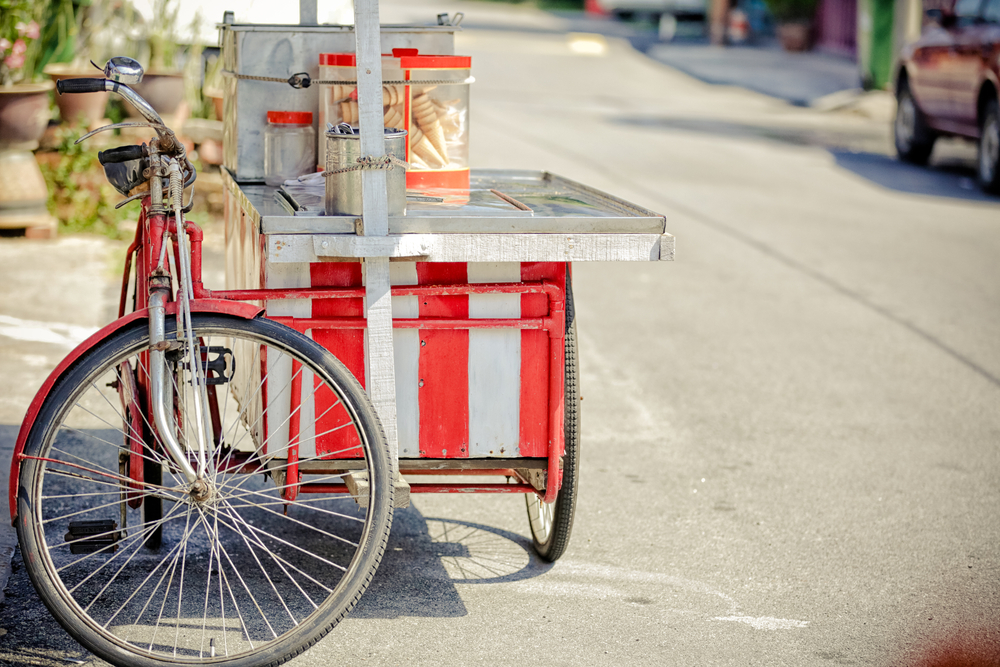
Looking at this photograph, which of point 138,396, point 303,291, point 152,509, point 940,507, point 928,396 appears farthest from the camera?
point 928,396

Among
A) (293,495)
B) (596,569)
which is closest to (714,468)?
(596,569)

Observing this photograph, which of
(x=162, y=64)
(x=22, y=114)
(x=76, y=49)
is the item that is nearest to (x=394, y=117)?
(x=22, y=114)

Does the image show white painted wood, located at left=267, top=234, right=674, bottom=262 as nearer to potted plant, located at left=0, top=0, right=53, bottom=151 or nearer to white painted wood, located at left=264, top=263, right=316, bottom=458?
white painted wood, located at left=264, top=263, right=316, bottom=458

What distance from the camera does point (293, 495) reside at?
3.07m

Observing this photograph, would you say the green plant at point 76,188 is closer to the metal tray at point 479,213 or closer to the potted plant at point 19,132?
the potted plant at point 19,132

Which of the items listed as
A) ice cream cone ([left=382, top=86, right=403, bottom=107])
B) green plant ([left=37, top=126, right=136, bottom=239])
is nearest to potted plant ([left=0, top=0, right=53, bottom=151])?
green plant ([left=37, top=126, right=136, bottom=239])

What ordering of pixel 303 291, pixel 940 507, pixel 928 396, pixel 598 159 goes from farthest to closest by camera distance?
pixel 598 159 < pixel 928 396 < pixel 940 507 < pixel 303 291

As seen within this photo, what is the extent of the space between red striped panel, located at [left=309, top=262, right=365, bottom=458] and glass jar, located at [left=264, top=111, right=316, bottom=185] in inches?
32.5

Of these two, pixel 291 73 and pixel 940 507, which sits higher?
pixel 291 73

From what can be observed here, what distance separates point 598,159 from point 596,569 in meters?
9.19

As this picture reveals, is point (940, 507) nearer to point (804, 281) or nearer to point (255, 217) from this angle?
point (255, 217)

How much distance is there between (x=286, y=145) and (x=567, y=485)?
1495 millimetres

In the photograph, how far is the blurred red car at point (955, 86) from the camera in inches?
453

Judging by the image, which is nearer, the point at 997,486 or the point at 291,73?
the point at 291,73
